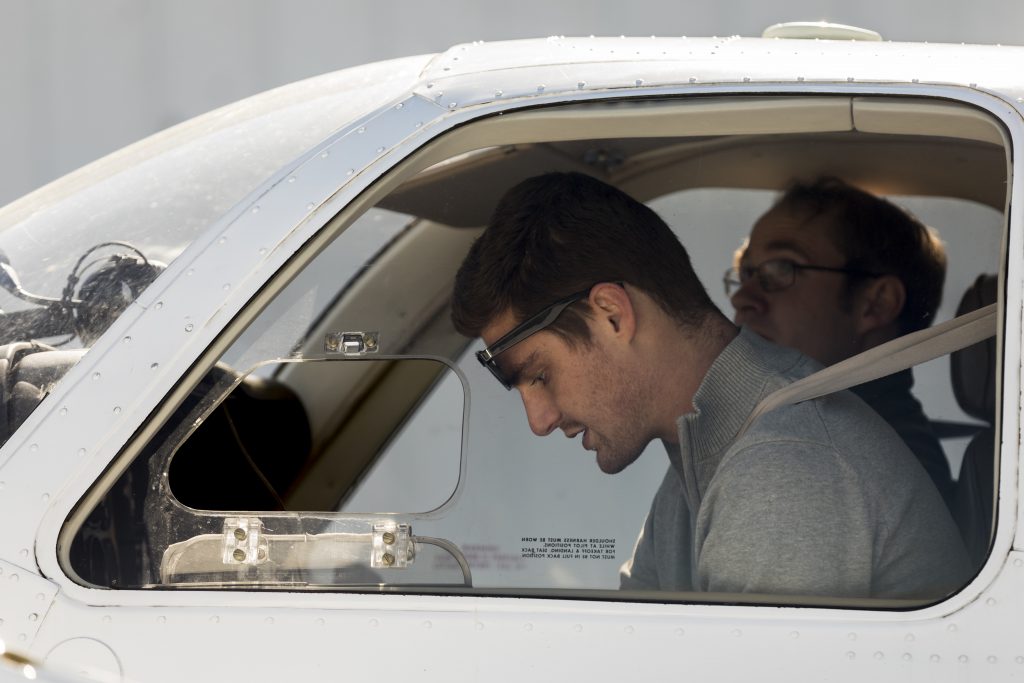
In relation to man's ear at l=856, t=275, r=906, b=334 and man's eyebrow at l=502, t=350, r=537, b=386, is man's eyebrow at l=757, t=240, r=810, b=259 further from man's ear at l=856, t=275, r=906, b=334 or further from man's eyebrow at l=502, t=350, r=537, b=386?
man's eyebrow at l=502, t=350, r=537, b=386

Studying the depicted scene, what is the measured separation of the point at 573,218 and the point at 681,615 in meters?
0.70

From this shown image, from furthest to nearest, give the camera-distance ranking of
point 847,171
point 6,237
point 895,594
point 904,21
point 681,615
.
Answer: point 904,21, point 847,171, point 6,237, point 895,594, point 681,615

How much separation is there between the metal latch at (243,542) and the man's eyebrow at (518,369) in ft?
1.48

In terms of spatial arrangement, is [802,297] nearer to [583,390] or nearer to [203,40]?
[583,390]

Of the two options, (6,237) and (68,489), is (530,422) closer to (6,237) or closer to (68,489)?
(68,489)

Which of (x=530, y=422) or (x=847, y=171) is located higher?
(x=847, y=171)

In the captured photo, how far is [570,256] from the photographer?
171cm

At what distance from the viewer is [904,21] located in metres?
4.42

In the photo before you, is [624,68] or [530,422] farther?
[530,422]

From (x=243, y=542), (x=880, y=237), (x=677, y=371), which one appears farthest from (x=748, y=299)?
(x=243, y=542)

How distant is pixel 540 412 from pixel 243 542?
19.5 inches

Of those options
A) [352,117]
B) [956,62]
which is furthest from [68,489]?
[956,62]

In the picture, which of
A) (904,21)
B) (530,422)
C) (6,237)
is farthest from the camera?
(904,21)

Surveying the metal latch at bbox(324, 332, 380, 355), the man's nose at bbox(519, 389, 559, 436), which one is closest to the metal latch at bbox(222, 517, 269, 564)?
the metal latch at bbox(324, 332, 380, 355)
